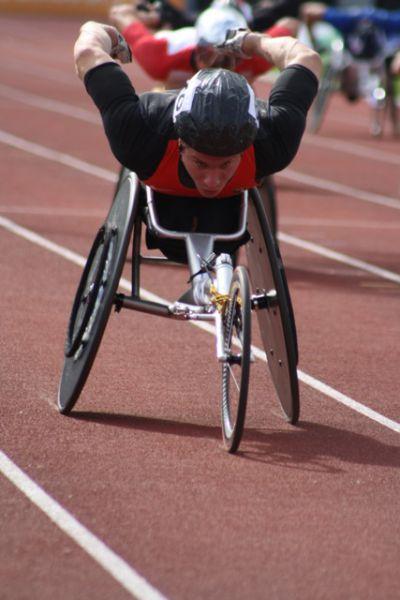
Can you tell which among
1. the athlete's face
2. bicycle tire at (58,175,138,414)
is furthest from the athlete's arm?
bicycle tire at (58,175,138,414)

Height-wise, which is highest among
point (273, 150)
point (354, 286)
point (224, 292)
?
point (273, 150)

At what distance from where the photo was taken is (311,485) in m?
5.83

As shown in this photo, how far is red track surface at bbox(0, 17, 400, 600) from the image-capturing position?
4.85 meters

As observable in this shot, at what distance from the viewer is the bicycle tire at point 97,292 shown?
244 inches

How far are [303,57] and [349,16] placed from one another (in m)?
15.4

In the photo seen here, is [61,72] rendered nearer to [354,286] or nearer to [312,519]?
[354,286]

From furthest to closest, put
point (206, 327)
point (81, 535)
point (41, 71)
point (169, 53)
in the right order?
point (41, 71), point (169, 53), point (206, 327), point (81, 535)

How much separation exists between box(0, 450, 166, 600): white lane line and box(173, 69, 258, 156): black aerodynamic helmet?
139 centimetres

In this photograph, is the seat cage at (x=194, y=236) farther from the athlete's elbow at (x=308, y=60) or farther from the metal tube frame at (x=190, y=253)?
the athlete's elbow at (x=308, y=60)

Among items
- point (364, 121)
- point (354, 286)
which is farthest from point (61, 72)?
point (354, 286)

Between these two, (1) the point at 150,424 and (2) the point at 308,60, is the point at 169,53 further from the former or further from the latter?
(1) the point at 150,424

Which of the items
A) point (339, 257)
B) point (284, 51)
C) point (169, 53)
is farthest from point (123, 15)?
point (284, 51)

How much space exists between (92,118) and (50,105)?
5.90 feet

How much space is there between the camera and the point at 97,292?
6441 millimetres
